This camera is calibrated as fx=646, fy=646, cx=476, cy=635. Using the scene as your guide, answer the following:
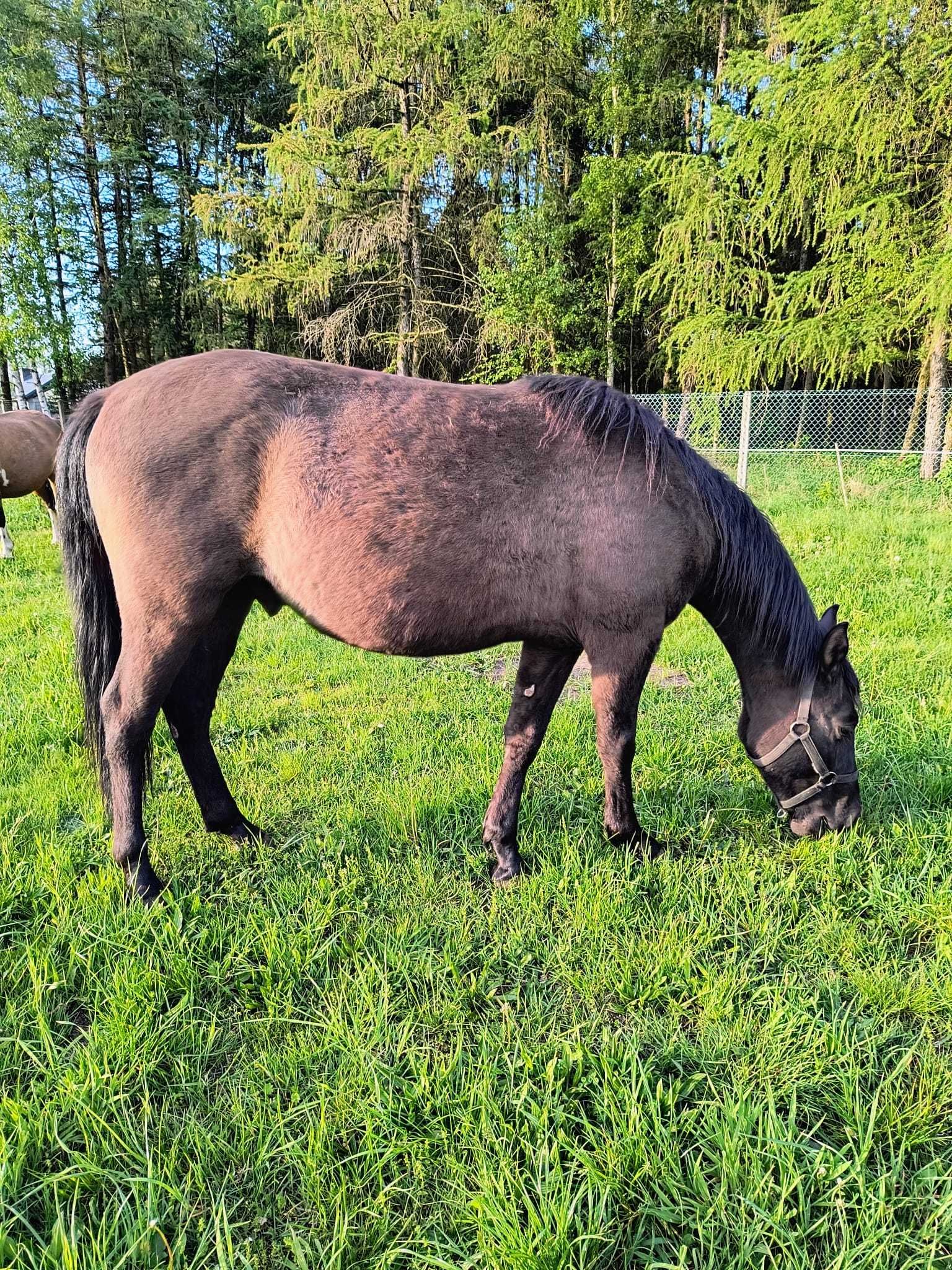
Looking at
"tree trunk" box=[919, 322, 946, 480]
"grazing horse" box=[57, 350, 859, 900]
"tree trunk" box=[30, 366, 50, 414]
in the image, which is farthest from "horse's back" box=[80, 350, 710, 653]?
"tree trunk" box=[30, 366, 50, 414]

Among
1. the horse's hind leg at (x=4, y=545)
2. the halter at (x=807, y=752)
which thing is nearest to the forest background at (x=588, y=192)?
the horse's hind leg at (x=4, y=545)

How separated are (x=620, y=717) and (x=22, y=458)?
943 centimetres

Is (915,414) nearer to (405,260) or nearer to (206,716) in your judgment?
(405,260)

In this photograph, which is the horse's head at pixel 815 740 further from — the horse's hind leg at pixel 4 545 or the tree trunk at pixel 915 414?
the tree trunk at pixel 915 414

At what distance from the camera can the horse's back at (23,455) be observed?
848cm

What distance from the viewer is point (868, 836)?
101 inches

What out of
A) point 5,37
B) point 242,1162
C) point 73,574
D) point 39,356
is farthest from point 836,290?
point 5,37

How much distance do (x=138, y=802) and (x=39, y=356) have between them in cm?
2436

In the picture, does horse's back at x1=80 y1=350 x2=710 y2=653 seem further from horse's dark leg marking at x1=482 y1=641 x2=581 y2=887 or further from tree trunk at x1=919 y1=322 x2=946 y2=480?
tree trunk at x1=919 y1=322 x2=946 y2=480

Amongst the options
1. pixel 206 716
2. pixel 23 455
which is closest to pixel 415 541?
pixel 206 716

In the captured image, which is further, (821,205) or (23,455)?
(821,205)

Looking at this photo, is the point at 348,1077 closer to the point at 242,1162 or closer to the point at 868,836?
the point at 242,1162

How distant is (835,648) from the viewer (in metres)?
2.44

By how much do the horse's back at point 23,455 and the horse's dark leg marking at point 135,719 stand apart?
312 inches
